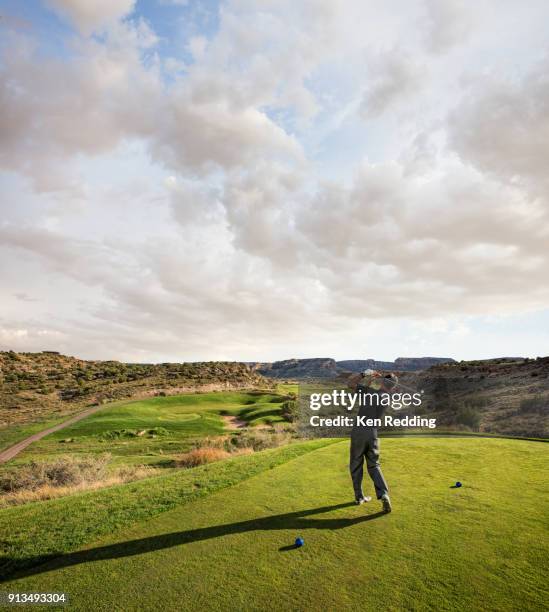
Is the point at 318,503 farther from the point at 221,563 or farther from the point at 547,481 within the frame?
the point at 547,481

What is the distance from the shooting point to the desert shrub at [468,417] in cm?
2541

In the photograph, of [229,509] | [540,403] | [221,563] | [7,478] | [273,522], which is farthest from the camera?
[540,403]

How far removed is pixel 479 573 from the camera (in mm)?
4770

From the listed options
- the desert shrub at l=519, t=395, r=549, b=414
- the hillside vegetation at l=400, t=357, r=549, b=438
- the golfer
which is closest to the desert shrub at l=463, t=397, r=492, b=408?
the hillside vegetation at l=400, t=357, r=549, b=438

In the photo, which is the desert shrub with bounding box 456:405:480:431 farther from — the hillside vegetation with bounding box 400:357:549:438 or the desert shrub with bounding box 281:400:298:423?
the desert shrub with bounding box 281:400:298:423

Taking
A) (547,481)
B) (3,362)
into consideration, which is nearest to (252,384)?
(3,362)

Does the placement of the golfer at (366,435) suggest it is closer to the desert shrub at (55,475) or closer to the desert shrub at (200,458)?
the desert shrub at (200,458)

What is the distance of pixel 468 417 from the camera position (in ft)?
88.9

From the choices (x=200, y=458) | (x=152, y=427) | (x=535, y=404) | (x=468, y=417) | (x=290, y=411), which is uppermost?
(x=535, y=404)

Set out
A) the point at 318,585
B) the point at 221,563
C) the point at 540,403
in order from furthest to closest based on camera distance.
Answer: the point at 540,403
the point at 221,563
the point at 318,585

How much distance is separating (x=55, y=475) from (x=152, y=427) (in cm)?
2268

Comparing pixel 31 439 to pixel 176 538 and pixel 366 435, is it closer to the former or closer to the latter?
pixel 176 538

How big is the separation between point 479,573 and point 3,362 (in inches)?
4105

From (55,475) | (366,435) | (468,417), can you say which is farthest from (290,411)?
(366,435)
